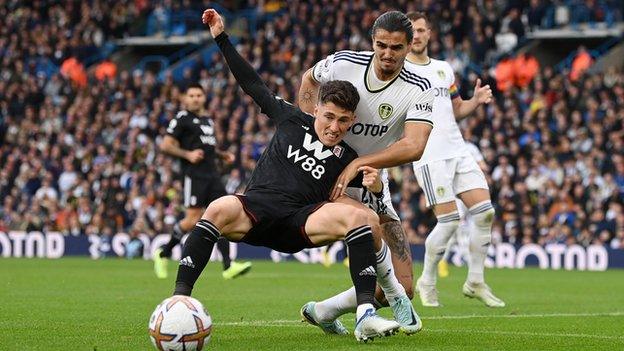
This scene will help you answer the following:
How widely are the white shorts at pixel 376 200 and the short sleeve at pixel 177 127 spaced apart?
24.1ft

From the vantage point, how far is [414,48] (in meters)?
11.2

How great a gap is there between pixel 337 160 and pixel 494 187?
16.5 meters

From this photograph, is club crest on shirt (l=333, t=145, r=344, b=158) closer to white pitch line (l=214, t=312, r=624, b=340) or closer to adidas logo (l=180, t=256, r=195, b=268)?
adidas logo (l=180, t=256, r=195, b=268)

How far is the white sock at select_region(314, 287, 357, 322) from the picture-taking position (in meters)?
8.18

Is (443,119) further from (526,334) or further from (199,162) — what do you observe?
(199,162)

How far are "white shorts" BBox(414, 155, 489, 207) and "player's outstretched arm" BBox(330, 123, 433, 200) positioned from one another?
362 centimetres

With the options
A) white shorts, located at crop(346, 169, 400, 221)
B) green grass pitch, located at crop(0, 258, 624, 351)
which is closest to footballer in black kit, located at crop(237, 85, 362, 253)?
white shorts, located at crop(346, 169, 400, 221)

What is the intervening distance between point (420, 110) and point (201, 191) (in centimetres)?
829

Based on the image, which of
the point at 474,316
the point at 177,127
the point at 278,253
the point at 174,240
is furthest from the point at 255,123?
the point at 474,316

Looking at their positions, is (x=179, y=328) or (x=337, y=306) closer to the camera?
(x=179, y=328)

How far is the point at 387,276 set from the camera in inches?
317

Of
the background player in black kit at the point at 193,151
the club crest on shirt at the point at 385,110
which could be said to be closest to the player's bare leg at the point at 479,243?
the club crest on shirt at the point at 385,110

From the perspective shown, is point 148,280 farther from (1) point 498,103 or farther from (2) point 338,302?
(1) point 498,103

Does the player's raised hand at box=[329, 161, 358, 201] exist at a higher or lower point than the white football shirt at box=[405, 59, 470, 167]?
lower
